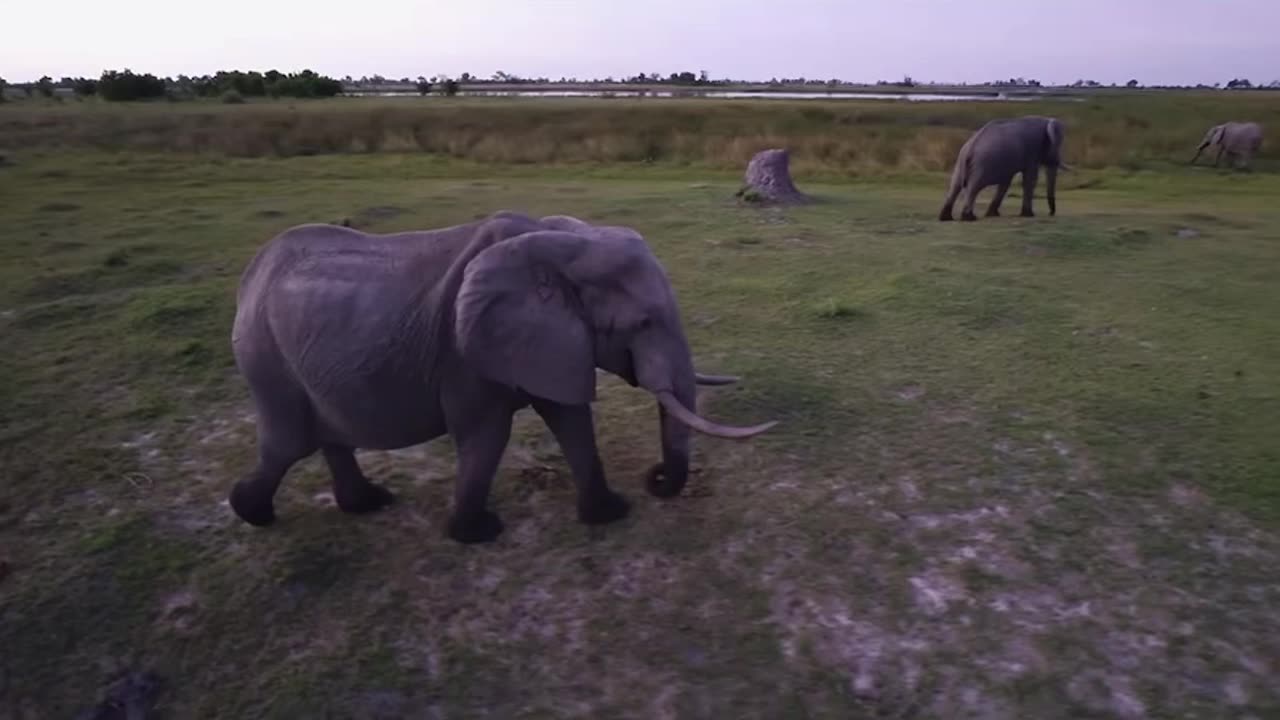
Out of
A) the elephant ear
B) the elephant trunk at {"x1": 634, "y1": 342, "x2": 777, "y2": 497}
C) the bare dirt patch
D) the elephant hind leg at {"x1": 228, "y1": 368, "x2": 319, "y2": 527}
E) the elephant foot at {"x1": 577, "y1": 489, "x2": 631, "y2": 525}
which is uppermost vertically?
the elephant ear

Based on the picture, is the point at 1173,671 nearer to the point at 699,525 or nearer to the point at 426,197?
the point at 699,525

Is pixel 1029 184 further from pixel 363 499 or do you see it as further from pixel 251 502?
pixel 251 502

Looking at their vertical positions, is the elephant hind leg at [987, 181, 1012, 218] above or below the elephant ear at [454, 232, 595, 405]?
below

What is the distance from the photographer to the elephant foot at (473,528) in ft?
14.7

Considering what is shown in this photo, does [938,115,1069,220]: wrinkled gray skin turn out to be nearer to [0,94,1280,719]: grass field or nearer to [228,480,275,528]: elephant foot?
[0,94,1280,719]: grass field

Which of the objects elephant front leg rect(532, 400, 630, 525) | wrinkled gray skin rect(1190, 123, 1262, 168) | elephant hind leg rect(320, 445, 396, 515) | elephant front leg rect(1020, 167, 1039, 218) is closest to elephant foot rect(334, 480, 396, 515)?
elephant hind leg rect(320, 445, 396, 515)

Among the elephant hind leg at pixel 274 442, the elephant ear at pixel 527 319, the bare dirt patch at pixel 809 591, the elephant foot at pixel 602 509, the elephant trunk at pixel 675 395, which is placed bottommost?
the bare dirt patch at pixel 809 591

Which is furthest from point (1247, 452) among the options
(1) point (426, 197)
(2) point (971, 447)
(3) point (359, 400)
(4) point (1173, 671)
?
(1) point (426, 197)

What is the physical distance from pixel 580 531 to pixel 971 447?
7.53ft

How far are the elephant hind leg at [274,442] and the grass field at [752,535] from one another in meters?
0.20

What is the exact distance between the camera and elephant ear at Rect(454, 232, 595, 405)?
3990 millimetres

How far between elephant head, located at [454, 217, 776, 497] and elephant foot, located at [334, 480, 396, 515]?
1.19 metres

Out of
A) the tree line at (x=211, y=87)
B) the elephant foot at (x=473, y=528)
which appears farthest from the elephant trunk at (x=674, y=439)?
the tree line at (x=211, y=87)

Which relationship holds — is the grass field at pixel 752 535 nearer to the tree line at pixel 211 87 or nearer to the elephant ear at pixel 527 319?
the elephant ear at pixel 527 319
